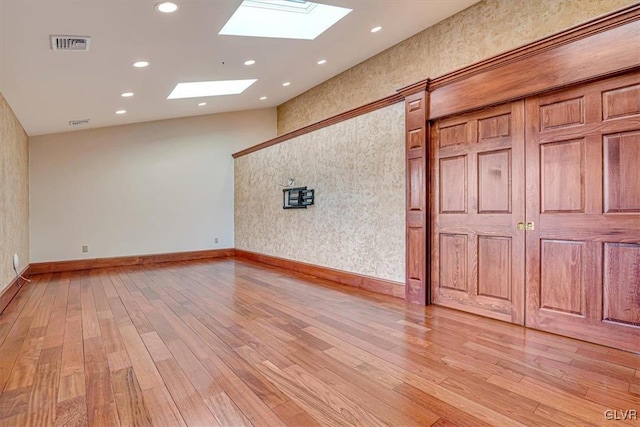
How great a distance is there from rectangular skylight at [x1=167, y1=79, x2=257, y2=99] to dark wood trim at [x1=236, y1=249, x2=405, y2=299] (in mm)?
3041

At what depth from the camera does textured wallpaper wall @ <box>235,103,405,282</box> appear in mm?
4059

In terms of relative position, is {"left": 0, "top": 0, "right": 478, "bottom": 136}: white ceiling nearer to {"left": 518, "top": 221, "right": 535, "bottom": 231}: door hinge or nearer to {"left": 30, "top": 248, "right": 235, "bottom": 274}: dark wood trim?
{"left": 30, "top": 248, "right": 235, "bottom": 274}: dark wood trim

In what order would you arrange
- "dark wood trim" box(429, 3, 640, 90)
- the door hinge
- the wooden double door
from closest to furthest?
"dark wood trim" box(429, 3, 640, 90)
the wooden double door
the door hinge

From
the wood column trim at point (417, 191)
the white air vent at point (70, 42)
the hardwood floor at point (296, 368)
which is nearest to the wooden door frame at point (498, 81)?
the wood column trim at point (417, 191)

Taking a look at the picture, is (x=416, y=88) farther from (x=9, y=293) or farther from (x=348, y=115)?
(x=9, y=293)

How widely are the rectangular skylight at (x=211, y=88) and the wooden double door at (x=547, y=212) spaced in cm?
358

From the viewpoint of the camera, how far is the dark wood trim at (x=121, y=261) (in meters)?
6.05

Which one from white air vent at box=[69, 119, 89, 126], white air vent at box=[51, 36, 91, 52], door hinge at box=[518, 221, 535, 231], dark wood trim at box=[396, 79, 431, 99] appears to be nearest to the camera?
white air vent at box=[51, 36, 91, 52]

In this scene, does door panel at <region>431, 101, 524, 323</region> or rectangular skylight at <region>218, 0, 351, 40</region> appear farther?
rectangular skylight at <region>218, 0, 351, 40</region>

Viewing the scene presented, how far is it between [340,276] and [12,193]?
14.7 feet

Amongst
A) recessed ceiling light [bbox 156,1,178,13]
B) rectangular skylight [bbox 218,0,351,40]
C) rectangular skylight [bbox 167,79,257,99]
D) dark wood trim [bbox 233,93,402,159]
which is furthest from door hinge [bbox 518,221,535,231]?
rectangular skylight [bbox 167,79,257,99]

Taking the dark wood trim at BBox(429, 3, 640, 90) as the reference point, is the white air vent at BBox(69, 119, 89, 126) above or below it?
above

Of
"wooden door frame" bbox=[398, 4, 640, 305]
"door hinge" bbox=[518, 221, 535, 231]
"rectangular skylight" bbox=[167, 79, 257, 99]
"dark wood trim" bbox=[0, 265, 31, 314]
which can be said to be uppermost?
"rectangular skylight" bbox=[167, 79, 257, 99]

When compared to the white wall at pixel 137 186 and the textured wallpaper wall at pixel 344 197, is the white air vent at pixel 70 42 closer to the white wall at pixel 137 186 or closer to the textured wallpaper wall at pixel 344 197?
the textured wallpaper wall at pixel 344 197
